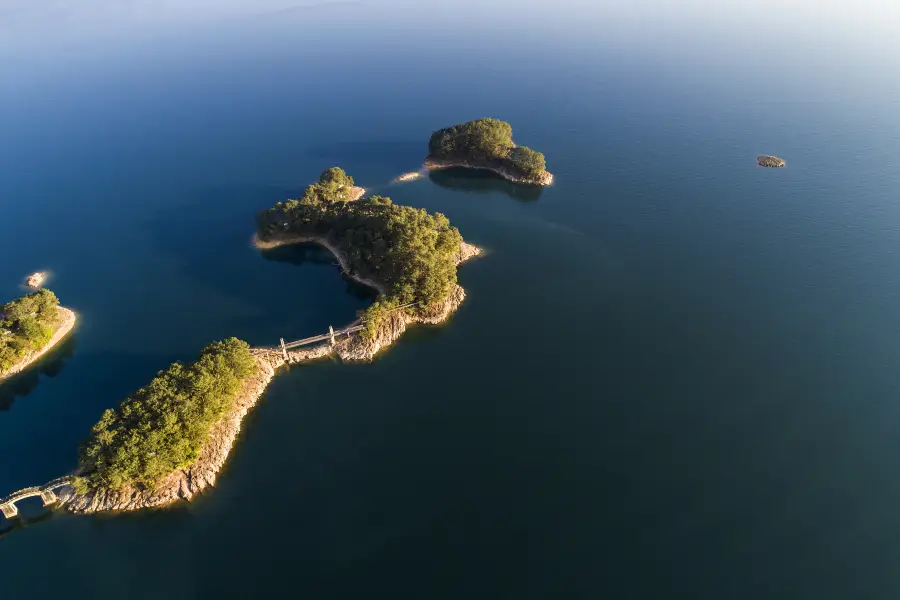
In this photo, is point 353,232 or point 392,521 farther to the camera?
point 353,232

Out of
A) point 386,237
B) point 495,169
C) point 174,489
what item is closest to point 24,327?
point 174,489

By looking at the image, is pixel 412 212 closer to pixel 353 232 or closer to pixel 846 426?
pixel 353 232

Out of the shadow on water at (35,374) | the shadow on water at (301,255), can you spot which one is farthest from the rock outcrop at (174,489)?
the shadow on water at (301,255)

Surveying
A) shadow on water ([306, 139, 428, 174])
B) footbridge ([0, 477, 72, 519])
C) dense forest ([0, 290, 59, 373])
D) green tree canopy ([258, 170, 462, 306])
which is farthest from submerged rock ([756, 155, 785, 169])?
dense forest ([0, 290, 59, 373])

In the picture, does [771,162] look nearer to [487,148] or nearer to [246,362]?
[487,148]

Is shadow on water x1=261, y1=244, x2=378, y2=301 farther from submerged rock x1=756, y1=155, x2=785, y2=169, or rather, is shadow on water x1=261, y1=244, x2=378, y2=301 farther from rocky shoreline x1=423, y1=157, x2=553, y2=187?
submerged rock x1=756, y1=155, x2=785, y2=169

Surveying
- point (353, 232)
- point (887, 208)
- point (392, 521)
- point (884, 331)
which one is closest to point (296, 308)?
point (353, 232)
